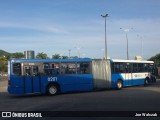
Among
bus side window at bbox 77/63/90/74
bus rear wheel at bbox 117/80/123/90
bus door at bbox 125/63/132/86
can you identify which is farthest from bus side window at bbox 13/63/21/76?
bus door at bbox 125/63/132/86

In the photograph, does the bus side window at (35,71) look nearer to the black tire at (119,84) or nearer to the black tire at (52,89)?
the black tire at (52,89)

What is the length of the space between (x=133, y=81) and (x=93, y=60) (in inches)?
206

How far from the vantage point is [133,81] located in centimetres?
3027

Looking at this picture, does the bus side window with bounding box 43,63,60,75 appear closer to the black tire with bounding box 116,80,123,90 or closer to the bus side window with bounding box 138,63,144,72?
the black tire with bounding box 116,80,123,90

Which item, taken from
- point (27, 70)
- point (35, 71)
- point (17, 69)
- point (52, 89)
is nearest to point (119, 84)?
point (52, 89)

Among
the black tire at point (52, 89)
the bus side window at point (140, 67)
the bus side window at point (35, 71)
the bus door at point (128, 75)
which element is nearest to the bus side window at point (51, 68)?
the bus side window at point (35, 71)

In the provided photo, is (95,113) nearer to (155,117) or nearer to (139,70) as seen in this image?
(155,117)

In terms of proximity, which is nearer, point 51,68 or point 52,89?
point 52,89

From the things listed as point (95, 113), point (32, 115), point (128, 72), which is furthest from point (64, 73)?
point (32, 115)

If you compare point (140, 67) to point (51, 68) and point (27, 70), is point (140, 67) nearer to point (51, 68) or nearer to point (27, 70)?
point (51, 68)

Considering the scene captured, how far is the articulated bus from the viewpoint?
23.2 meters

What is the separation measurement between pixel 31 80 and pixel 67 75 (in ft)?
9.37

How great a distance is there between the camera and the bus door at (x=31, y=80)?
76.3ft

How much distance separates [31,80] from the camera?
23422 mm
